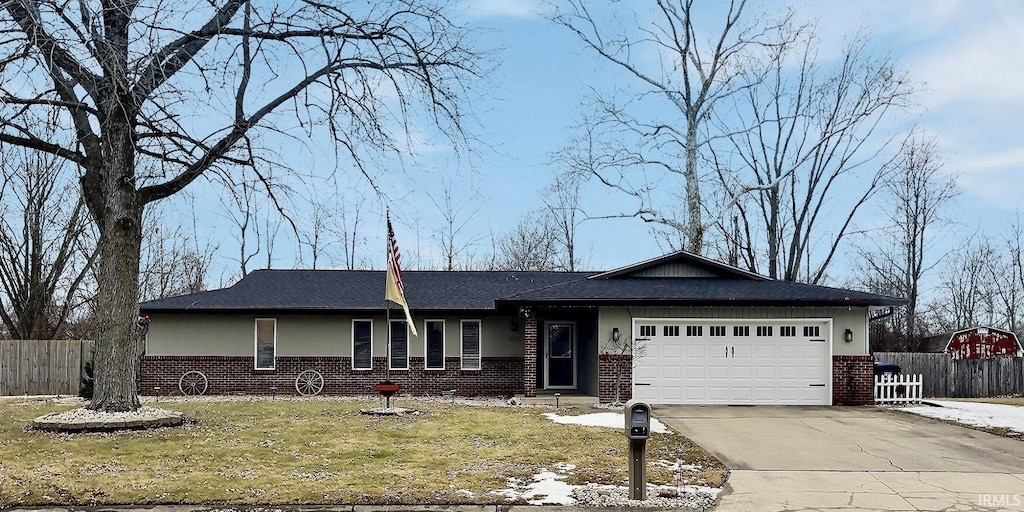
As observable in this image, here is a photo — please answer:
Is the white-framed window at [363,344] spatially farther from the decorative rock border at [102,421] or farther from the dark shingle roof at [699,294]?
the decorative rock border at [102,421]

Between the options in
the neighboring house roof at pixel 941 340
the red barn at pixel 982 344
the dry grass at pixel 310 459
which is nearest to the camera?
the dry grass at pixel 310 459

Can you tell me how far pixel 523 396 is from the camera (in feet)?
69.7

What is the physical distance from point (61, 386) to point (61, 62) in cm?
1462

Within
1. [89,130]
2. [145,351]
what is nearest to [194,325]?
[145,351]

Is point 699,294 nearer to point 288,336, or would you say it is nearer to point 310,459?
point 288,336

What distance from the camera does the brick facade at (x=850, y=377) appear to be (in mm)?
19172

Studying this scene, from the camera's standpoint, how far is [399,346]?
22.8m

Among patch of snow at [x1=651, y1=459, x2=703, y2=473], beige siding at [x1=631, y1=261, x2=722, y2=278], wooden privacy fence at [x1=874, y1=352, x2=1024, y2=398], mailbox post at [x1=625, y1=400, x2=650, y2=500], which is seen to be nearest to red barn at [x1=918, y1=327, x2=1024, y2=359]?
wooden privacy fence at [x1=874, y1=352, x2=1024, y2=398]

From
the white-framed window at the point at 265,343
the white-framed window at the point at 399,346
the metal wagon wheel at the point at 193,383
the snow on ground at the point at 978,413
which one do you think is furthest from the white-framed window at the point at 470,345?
the snow on ground at the point at 978,413

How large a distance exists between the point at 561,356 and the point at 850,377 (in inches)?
278

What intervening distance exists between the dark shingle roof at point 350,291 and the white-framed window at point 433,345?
58 centimetres

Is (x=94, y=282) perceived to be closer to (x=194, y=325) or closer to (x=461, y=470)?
(x=194, y=325)

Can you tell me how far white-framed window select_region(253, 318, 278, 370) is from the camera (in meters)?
22.6

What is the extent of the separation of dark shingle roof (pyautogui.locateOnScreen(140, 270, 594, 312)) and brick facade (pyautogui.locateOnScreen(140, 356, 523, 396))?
4.54 ft
